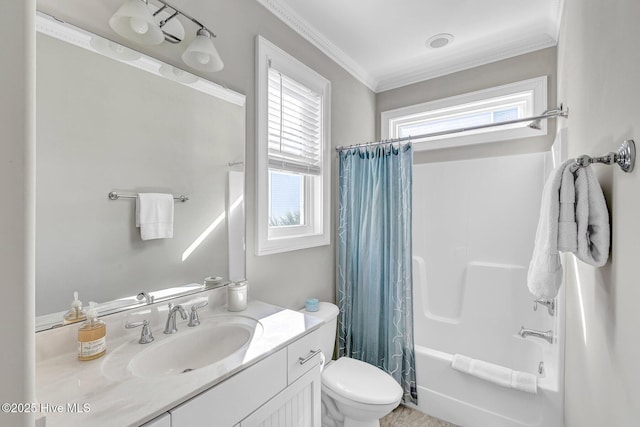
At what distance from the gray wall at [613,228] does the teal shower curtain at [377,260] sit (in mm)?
897

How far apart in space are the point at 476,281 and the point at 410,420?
1.19 metres

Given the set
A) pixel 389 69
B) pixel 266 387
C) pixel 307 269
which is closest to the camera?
pixel 266 387

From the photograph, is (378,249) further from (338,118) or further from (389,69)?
(389,69)

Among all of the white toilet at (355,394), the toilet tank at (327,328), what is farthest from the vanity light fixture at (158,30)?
the white toilet at (355,394)

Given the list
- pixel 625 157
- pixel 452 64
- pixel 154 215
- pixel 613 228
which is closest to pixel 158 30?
pixel 154 215

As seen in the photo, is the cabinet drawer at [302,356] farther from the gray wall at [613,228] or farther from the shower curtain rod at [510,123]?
the shower curtain rod at [510,123]

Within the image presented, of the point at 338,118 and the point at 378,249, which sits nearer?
the point at 378,249

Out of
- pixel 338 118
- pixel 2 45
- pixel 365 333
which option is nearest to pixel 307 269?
pixel 365 333

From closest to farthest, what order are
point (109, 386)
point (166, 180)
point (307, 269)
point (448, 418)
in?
1. point (109, 386)
2. point (166, 180)
3. point (448, 418)
4. point (307, 269)

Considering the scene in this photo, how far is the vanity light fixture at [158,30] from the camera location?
1050 millimetres

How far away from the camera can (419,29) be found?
2047 millimetres

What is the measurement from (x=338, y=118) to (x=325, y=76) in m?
0.33

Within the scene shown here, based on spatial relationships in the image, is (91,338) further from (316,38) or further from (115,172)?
(316,38)

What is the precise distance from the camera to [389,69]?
103 inches
